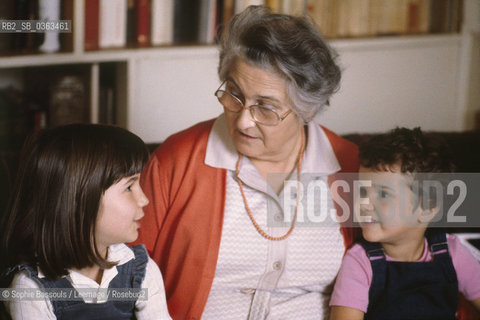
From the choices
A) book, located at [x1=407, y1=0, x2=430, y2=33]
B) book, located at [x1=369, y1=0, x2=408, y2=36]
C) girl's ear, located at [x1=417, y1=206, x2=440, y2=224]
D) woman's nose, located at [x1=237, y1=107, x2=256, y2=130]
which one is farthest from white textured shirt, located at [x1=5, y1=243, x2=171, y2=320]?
book, located at [x1=407, y1=0, x2=430, y2=33]

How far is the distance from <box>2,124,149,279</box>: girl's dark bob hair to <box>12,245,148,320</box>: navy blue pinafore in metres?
0.02

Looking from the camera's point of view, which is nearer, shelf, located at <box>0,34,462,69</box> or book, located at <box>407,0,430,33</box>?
shelf, located at <box>0,34,462,69</box>

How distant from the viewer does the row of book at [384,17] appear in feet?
8.25

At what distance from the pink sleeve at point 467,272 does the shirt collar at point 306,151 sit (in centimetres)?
41

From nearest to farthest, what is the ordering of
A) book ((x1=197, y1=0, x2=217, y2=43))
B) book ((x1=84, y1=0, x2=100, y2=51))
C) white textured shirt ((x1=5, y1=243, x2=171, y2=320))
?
white textured shirt ((x1=5, y1=243, x2=171, y2=320)) < book ((x1=84, y1=0, x2=100, y2=51)) < book ((x1=197, y1=0, x2=217, y2=43))

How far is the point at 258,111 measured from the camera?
144 cm

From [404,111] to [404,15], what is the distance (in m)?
0.44

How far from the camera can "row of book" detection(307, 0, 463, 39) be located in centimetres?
252

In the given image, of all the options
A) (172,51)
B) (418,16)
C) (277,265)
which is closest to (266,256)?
(277,265)

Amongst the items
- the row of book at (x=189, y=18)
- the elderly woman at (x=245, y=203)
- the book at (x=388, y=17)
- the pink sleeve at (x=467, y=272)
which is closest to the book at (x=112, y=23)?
the row of book at (x=189, y=18)

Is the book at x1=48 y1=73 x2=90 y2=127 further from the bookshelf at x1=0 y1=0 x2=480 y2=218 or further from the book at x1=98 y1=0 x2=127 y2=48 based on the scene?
the book at x1=98 y1=0 x2=127 y2=48

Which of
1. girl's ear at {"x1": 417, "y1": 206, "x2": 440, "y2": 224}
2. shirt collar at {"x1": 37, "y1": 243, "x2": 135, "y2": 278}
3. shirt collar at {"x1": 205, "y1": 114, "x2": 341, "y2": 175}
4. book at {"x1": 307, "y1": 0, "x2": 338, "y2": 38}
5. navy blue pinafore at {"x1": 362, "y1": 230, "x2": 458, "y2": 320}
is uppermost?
book at {"x1": 307, "y1": 0, "x2": 338, "y2": 38}

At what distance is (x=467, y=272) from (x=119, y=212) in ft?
3.13

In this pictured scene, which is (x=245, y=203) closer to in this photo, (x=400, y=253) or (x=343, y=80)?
(x=400, y=253)
